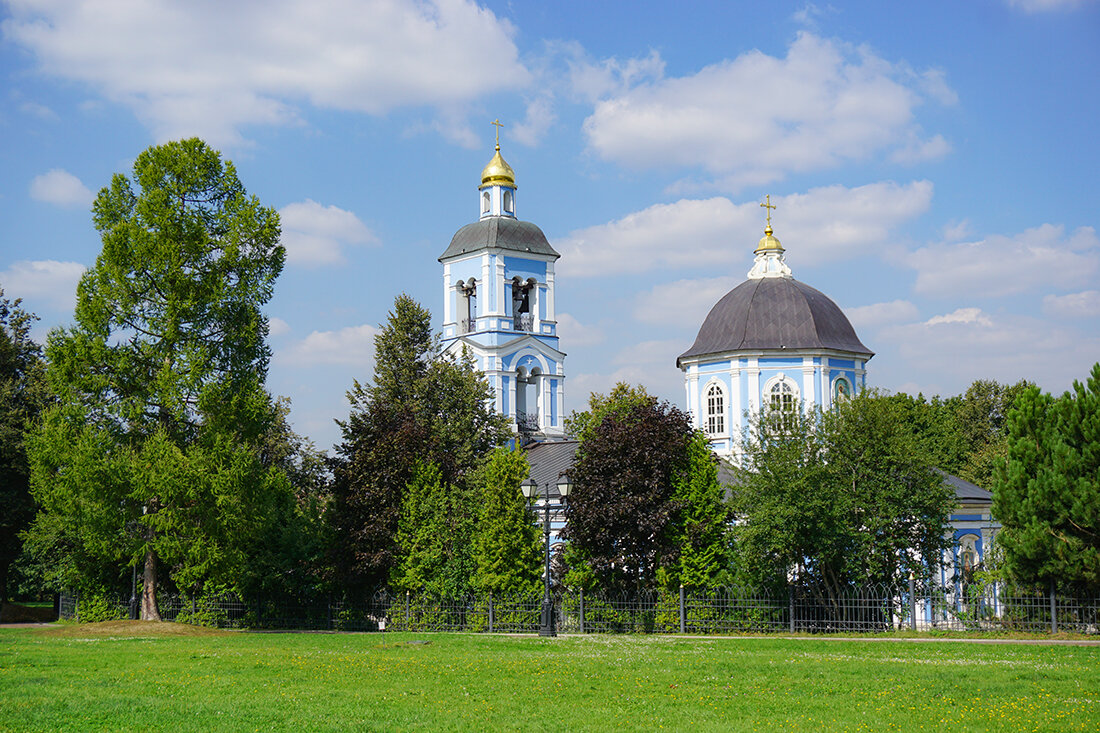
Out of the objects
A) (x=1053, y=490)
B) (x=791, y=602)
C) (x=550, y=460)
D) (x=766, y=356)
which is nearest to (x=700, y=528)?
(x=791, y=602)

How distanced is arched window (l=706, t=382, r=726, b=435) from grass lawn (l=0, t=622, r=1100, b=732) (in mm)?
26139

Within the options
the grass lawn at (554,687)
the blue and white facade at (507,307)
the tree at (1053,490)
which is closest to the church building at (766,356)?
the blue and white facade at (507,307)

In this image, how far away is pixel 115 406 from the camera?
91.1 ft

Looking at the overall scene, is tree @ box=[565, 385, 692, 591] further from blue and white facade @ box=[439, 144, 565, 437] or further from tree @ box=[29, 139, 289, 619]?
blue and white facade @ box=[439, 144, 565, 437]

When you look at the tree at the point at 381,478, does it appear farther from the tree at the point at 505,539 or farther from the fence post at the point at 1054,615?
the fence post at the point at 1054,615

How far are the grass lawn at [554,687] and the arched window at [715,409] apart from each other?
85.8ft

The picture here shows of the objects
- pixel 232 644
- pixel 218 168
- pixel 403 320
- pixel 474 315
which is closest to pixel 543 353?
pixel 474 315

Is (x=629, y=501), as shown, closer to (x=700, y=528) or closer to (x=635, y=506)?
(x=635, y=506)

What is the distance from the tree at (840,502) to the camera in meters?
25.1

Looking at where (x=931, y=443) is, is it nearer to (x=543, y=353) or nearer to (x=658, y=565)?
(x=658, y=565)

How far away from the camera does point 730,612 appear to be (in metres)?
25.3

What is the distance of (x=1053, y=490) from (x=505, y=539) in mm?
12943

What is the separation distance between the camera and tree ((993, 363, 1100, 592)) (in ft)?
72.0

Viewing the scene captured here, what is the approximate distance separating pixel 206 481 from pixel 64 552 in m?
12.4
